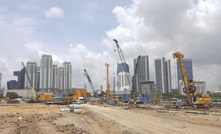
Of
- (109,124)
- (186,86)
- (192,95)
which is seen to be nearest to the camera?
(109,124)

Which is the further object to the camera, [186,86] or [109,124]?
[186,86]

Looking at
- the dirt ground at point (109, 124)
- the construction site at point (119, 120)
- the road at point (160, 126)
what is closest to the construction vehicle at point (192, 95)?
the construction site at point (119, 120)

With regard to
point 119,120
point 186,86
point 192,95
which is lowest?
point 119,120

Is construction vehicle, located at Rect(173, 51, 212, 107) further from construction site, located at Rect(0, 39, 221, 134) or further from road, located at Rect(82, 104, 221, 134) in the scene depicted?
road, located at Rect(82, 104, 221, 134)

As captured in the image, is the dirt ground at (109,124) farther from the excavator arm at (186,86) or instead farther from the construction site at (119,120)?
the excavator arm at (186,86)

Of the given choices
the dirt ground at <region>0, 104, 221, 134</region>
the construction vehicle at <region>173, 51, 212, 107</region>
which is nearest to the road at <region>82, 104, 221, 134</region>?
the dirt ground at <region>0, 104, 221, 134</region>

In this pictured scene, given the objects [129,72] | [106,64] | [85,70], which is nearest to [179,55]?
[106,64]

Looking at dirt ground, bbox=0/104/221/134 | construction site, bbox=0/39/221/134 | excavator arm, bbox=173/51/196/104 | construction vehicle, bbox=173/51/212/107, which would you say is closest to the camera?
dirt ground, bbox=0/104/221/134

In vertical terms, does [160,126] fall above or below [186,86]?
below

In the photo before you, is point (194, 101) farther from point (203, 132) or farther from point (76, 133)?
point (76, 133)

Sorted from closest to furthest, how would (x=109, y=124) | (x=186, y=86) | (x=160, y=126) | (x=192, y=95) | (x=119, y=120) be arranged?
1. (x=160, y=126)
2. (x=109, y=124)
3. (x=119, y=120)
4. (x=192, y=95)
5. (x=186, y=86)

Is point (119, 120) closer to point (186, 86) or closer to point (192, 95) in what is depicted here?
point (192, 95)

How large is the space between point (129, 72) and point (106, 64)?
3242 cm

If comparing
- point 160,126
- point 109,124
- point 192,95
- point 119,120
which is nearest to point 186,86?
point 192,95
